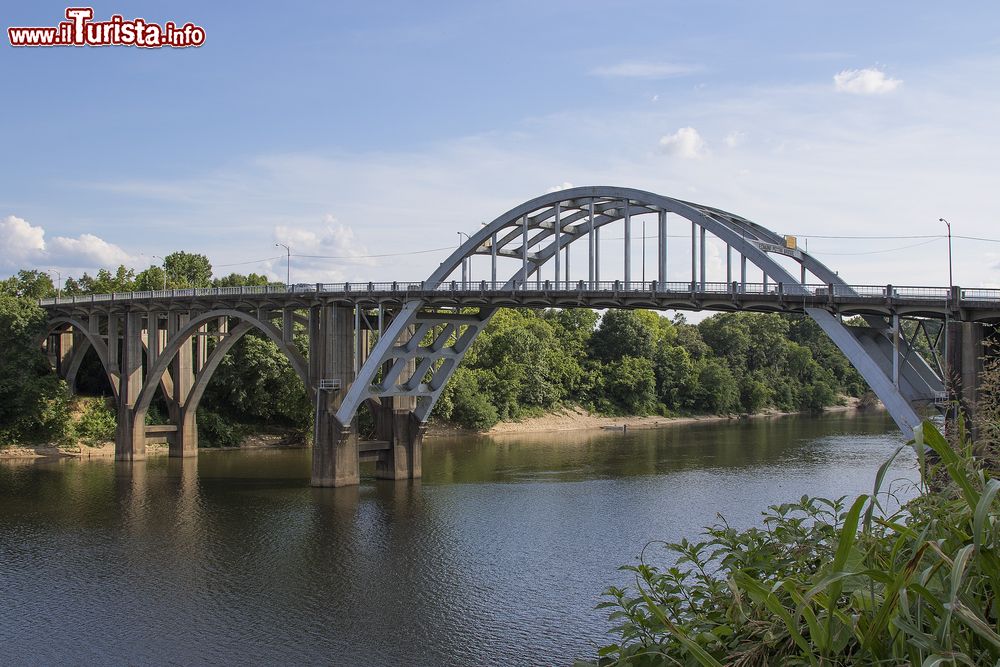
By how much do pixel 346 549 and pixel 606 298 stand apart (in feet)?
50.7

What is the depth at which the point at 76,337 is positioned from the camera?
6353 centimetres

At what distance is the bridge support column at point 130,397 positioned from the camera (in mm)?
56406

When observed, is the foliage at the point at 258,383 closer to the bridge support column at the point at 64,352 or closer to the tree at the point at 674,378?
the bridge support column at the point at 64,352

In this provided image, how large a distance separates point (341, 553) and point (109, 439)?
119ft

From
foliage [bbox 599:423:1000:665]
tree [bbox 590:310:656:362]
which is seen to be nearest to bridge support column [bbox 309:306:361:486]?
foliage [bbox 599:423:1000:665]

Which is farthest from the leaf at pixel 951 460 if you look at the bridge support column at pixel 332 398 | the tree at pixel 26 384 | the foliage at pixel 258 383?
the tree at pixel 26 384

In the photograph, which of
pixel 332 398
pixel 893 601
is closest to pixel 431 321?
pixel 332 398

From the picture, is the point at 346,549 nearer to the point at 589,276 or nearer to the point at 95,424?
the point at 589,276

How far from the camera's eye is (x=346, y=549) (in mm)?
32500

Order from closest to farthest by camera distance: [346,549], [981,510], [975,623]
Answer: [981,510]
[975,623]
[346,549]

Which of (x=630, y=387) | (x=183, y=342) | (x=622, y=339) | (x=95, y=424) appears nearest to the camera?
(x=183, y=342)

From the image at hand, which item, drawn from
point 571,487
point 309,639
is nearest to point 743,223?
point 571,487

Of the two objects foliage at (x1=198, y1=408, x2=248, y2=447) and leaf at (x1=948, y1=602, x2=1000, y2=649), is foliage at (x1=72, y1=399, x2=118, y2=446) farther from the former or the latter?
leaf at (x1=948, y1=602, x2=1000, y2=649)

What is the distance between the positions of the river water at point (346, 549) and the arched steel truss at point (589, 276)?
4122mm
